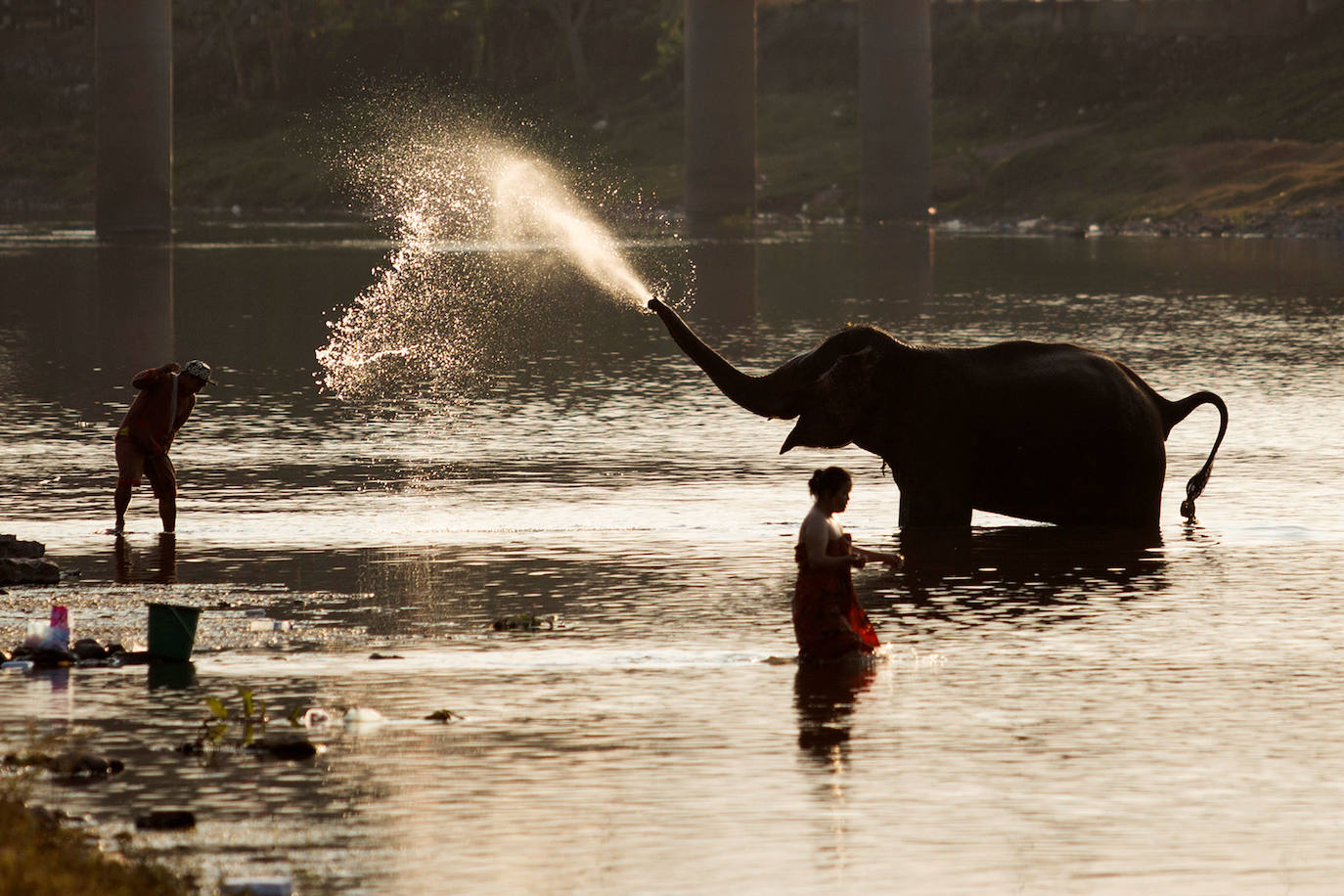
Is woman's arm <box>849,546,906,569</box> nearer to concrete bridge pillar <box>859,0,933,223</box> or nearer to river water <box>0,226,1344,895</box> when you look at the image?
river water <box>0,226,1344,895</box>

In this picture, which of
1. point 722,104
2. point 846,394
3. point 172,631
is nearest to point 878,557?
point 172,631

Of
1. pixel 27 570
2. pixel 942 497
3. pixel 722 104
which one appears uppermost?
pixel 722 104

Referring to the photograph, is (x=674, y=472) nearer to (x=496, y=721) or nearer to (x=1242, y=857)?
(x=496, y=721)

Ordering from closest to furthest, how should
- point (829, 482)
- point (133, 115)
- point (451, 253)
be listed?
1. point (829, 482)
2. point (451, 253)
3. point (133, 115)

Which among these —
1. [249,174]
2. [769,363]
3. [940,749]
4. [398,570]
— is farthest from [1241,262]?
[249,174]

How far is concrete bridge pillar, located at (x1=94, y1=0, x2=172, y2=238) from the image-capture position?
77812mm

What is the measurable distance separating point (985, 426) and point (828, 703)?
19.7 feet

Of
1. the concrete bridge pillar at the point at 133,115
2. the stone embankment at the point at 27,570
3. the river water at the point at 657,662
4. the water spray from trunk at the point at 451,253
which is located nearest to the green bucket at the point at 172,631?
the river water at the point at 657,662

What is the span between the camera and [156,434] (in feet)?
60.8

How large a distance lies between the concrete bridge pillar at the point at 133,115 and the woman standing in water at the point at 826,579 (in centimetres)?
6621

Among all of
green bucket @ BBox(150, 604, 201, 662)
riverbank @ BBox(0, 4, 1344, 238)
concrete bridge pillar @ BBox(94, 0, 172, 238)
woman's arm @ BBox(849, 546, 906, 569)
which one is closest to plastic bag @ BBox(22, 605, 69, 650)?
green bucket @ BBox(150, 604, 201, 662)

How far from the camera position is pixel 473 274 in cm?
5775

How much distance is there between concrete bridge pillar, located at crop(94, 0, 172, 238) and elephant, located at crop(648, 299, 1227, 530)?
61439mm

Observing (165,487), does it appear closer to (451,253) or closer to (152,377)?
(152,377)
